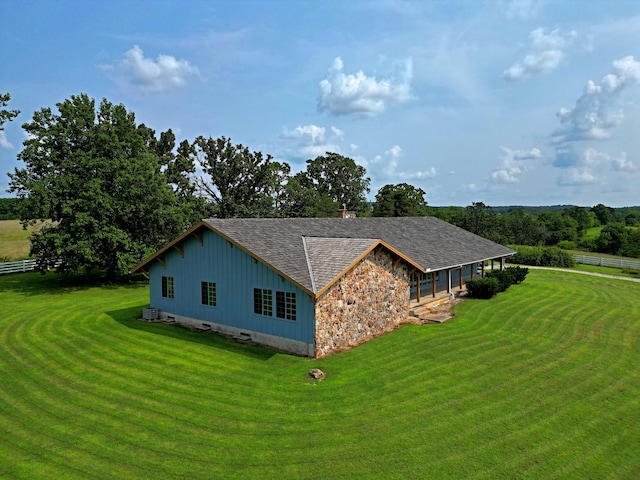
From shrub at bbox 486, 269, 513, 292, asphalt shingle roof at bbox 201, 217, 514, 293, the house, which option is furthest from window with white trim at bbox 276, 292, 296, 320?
shrub at bbox 486, 269, 513, 292

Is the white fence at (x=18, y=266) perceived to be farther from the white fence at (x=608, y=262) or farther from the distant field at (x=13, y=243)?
the white fence at (x=608, y=262)

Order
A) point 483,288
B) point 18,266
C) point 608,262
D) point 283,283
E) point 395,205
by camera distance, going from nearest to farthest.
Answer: point 283,283, point 483,288, point 18,266, point 608,262, point 395,205

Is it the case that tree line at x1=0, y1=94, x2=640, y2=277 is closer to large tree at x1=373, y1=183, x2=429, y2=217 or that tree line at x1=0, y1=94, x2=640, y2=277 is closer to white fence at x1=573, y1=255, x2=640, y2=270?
large tree at x1=373, y1=183, x2=429, y2=217

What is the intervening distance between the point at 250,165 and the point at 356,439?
49.3 metres

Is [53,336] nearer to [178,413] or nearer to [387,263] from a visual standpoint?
[178,413]

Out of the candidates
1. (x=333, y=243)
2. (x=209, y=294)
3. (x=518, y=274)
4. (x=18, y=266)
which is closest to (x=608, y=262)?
(x=518, y=274)

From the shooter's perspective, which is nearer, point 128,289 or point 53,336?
point 53,336

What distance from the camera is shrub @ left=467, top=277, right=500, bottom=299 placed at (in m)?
25.6

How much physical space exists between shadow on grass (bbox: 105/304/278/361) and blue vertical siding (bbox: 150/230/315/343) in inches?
32.0

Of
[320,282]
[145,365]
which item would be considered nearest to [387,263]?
[320,282]

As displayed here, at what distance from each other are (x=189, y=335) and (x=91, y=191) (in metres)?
19.0

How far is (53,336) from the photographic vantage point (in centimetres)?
1883

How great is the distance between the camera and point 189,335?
61.5ft

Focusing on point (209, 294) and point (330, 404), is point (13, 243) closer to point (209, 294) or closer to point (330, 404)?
point (209, 294)
